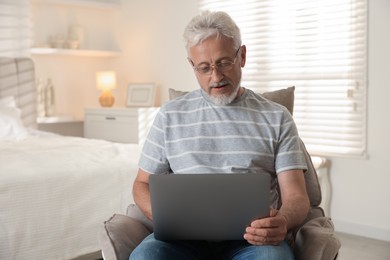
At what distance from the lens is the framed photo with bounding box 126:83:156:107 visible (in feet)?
16.8

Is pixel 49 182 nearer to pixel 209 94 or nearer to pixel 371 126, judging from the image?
pixel 209 94

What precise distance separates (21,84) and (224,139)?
324cm

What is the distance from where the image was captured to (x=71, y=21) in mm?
5309

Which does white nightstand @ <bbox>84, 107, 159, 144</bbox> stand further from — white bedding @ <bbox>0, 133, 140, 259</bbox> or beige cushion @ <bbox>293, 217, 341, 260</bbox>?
beige cushion @ <bbox>293, 217, 341, 260</bbox>

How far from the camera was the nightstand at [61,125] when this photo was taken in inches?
194

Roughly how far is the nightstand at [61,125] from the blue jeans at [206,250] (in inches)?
134

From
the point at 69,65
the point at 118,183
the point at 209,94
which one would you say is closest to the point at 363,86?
the point at 118,183

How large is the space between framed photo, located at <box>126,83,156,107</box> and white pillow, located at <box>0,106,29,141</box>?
132 cm

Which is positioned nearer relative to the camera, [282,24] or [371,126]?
[371,126]

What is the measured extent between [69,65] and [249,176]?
4.16 m

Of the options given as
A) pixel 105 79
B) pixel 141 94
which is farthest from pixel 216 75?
pixel 105 79

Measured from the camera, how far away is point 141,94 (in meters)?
5.19

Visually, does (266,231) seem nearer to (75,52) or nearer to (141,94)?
(141,94)

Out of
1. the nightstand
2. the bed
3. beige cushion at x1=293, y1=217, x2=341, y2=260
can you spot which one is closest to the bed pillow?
beige cushion at x1=293, y1=217, x2=341, y2=260
